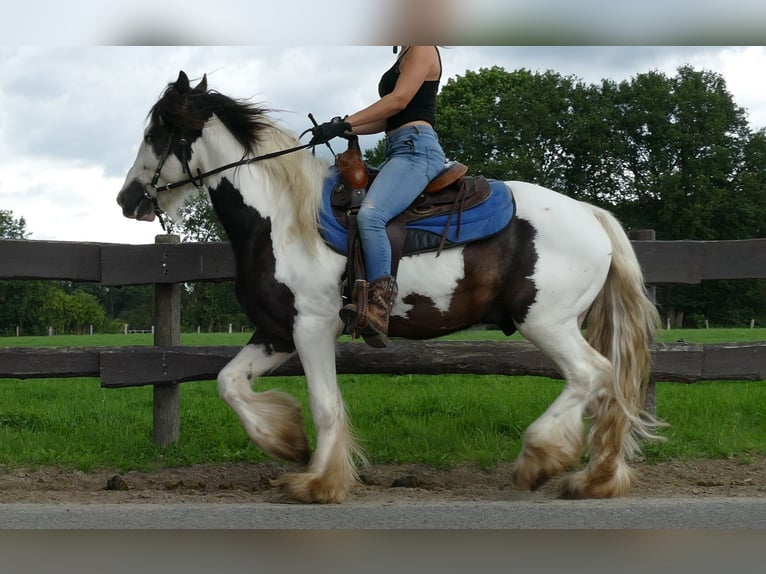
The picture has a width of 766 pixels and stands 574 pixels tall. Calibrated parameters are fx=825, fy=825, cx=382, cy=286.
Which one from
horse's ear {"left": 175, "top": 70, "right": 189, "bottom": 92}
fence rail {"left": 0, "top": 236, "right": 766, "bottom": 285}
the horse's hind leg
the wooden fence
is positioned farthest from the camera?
fence rail {"left": 0, "top": 236, "right": 766, "bottom": 285}

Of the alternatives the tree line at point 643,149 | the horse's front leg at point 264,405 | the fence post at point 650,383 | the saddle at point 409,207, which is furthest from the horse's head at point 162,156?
the tree line at point 643,149

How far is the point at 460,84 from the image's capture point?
128 ft

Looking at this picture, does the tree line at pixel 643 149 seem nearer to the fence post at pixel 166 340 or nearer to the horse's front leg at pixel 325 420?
the fence post at pixel 166 340

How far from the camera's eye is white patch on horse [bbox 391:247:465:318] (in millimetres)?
5043

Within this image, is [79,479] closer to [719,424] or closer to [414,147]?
[414,147]

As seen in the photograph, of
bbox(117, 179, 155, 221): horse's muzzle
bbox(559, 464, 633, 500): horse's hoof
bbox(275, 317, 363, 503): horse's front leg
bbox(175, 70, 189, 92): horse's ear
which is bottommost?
bbox(559, 464, 633, 500): horse's hoof

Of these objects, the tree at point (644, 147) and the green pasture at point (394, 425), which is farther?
the tree at point (644, 147)

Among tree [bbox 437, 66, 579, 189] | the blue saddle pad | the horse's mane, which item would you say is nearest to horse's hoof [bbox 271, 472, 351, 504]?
the blue saddle pad

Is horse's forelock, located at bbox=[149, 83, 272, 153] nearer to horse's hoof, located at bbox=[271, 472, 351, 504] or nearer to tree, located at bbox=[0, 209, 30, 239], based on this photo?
horse's hoof, located at bbox=[271, 472, 351, 504]

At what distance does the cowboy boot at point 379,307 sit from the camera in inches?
189

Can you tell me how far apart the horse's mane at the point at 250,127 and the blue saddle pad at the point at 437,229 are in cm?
19

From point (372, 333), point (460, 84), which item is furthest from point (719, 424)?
point (460, 84)

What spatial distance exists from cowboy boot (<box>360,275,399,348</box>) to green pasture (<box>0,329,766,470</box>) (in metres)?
1.61

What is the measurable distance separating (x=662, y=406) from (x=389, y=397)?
2.74 meters
